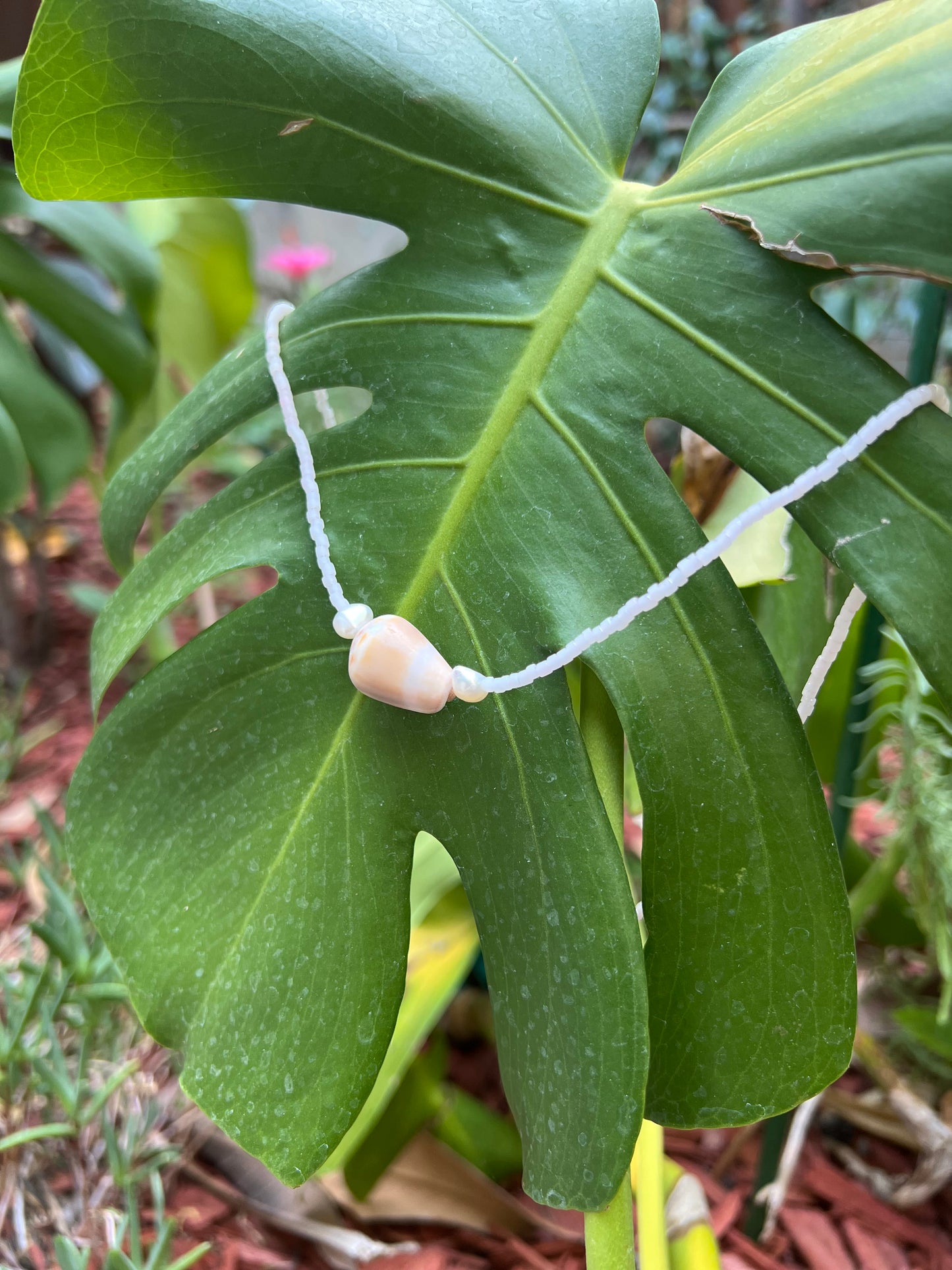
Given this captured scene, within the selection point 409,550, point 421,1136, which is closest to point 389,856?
point 409,550

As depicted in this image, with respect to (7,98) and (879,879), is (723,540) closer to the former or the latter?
(879,879)

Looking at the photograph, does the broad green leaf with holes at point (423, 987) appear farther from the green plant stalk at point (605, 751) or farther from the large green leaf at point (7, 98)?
the large green leaf at point (7, 98)

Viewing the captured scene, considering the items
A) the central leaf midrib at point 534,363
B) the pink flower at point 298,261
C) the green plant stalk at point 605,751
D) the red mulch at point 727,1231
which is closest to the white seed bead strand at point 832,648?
the green plant stalk at point 605,751

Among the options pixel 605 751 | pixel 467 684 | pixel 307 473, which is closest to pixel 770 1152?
pixel 605 751

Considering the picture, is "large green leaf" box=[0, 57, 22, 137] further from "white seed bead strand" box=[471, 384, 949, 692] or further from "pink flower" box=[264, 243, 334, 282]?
"pink flower" box=[264, 243, 334, 282]

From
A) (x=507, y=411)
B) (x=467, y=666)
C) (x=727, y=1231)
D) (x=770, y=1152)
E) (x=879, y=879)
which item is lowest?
(x=727, y=1231)

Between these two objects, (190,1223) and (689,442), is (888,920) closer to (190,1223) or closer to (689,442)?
(689,442)

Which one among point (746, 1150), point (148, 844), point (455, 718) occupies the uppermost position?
point (455, 718)
